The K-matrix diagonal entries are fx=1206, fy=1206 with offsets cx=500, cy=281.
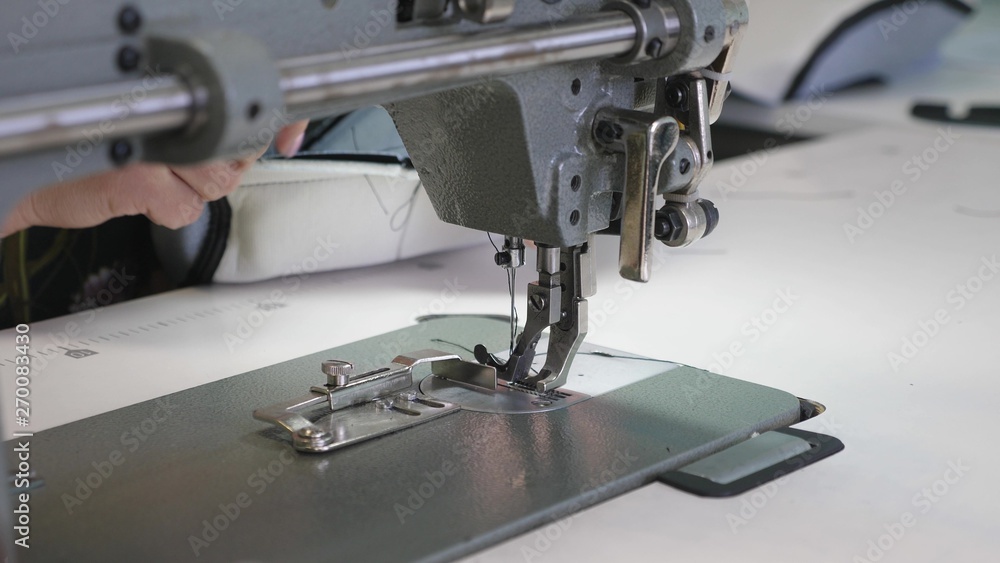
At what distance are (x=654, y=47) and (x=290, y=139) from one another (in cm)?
58

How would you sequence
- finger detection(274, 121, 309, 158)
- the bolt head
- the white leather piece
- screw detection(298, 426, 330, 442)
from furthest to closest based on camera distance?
1. the white leather piece
2. finger detection(274, 121, 309, 158)
3. the bolt head
4. screw detection(298, 426, 330, 442)

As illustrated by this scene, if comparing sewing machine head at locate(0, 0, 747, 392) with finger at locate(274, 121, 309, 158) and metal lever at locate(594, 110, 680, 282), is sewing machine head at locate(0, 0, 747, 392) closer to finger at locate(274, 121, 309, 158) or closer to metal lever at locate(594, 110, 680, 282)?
metal lever at locate(594, 110, 680, 282)

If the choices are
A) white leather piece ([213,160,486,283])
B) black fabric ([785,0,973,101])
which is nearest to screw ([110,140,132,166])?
white leather piece ([213,160,486,283])

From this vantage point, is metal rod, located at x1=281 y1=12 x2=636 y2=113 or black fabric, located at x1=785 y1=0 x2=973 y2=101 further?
black fabric, located at x1=785 y1=0 x2=973 y2=101

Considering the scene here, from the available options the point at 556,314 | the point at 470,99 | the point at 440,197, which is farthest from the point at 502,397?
the point at 470,99

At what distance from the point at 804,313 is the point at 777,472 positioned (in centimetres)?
55

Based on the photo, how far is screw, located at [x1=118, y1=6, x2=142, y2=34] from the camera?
0.85m

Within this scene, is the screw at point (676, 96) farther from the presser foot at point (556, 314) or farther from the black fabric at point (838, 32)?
the black fabric at point (838, 32)

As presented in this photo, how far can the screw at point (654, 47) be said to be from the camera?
1.12m

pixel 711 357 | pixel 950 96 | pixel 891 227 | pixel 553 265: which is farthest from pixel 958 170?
pixel 553 265

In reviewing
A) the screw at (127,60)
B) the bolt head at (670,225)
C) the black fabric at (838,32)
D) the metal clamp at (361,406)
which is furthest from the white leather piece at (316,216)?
the black fabric at (838,32)

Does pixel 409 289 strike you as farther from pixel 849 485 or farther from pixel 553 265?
pixel 849 485

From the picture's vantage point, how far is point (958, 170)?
7.75 feet

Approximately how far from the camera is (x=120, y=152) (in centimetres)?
81
